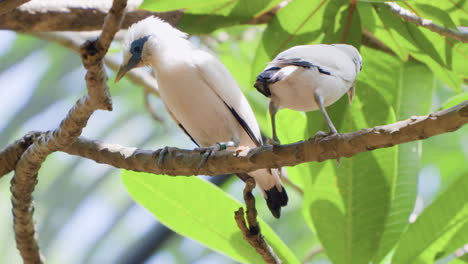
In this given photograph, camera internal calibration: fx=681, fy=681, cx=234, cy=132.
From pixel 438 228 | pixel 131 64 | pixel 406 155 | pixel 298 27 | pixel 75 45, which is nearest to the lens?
pixel 131 64

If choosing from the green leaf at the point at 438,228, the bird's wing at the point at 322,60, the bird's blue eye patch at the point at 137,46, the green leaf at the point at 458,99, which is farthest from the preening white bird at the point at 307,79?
the green leaf at the point at 438,228

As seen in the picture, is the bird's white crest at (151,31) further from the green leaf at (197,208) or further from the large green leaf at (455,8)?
the large green leaf at (455,8)

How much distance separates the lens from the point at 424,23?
67.1 inches

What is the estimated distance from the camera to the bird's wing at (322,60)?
1404mm

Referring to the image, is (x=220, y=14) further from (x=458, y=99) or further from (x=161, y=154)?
(x=458, y=99)

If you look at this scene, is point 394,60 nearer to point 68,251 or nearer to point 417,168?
point 417,168

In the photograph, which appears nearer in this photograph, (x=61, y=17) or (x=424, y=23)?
(x=424, y=23)

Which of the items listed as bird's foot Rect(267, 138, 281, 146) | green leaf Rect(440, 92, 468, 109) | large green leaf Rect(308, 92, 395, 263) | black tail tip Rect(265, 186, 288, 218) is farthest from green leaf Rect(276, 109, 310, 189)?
bird's foot Rect(267, 138, 281, 146)

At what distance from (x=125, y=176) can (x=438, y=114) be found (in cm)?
112

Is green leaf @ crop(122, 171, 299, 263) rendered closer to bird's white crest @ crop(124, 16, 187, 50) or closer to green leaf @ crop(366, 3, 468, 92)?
bird's white crest @ crop(124, 16, 187, 50)

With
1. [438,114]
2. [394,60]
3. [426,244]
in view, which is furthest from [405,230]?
[438,114]

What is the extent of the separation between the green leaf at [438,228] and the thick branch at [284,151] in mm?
818

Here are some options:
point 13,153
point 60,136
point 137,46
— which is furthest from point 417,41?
point 13,153

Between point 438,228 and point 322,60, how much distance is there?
0.91 m
